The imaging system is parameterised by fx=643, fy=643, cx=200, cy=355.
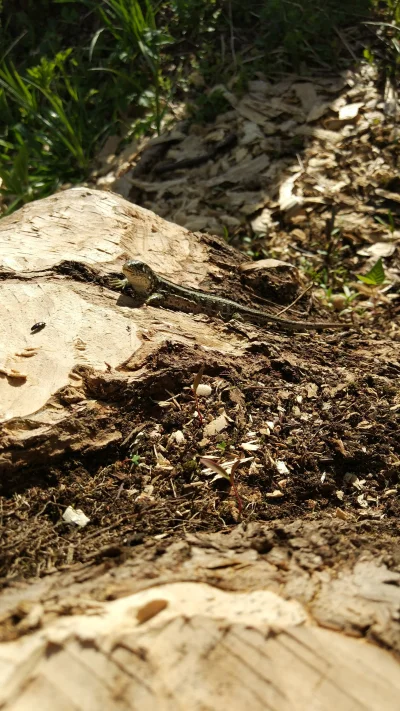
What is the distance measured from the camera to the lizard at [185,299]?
11.2 ft

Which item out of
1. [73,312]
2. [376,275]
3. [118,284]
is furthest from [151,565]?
[376,275]

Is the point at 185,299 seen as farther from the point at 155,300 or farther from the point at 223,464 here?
the point at 223,464

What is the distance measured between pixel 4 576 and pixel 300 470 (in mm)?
1379

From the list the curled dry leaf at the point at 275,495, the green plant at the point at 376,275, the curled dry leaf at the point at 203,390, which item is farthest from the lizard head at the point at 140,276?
the green plant at the point at 376,275

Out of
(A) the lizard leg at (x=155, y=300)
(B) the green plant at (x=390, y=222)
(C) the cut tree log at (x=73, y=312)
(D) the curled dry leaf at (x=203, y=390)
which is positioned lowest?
(B) the green plant at (x=390, y=222)

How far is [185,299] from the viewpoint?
147 inches

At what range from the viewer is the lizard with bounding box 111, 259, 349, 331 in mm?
3418

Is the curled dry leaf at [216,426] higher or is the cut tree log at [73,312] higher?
the cut tree log at [73,312]

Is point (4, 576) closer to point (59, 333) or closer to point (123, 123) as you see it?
point (59, 333)

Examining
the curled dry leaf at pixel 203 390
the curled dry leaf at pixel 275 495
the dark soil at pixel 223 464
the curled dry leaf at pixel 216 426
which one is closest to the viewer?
the dark soil at pixel 223 464

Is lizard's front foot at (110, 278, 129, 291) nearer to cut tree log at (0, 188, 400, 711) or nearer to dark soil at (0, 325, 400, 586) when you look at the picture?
cut tree log at (0, 188, 400, 711)

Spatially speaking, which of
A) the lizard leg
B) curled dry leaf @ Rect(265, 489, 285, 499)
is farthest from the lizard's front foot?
curled dry leaf @ Rect(265, 489, 285, 499)

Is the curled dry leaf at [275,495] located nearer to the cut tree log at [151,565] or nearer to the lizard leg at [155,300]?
the cut tree log at [151,565]

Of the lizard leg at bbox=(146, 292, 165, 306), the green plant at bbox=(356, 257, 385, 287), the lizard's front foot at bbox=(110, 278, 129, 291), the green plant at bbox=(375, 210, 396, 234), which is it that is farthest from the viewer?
the green plant at bbox=(375, 210, 396, 234)
